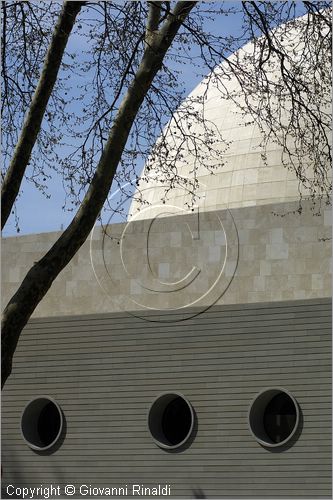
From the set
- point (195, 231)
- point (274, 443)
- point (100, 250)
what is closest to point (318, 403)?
point (274, 443)

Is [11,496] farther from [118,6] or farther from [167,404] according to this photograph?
[118,6]

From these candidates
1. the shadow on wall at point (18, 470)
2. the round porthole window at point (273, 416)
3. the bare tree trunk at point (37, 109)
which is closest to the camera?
the bare tree trunk at point (37, 109)

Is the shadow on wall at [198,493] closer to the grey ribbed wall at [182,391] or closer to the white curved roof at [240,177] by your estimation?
the grey ribbed wall at [182,391]

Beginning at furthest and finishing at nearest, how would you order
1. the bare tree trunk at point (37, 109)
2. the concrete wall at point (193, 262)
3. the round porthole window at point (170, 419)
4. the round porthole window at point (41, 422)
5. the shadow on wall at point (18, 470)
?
the round porthole window at point (41, 422), the shadow on wall at point (18, 470), the round porthole window at point (170, 419), the concrete wall at point (193, 262), the bare tree trunk at point (37, 109)

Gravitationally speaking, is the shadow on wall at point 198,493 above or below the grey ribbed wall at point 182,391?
below

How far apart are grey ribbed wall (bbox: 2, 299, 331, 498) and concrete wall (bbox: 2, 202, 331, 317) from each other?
0.36 m

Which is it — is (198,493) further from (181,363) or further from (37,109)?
(37,109)

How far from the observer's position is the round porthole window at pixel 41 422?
22.0 meters

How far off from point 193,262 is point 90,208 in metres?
12.1

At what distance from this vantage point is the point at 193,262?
21.3 metres

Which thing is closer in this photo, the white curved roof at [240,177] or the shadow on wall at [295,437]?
the shadow on wall at [295,437]

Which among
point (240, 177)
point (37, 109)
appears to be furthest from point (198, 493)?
point (37, 109)

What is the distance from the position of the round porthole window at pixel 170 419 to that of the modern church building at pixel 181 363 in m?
0.03

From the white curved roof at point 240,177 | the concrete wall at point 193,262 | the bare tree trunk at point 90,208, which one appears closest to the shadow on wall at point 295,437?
the concrete wall at point 193,262
